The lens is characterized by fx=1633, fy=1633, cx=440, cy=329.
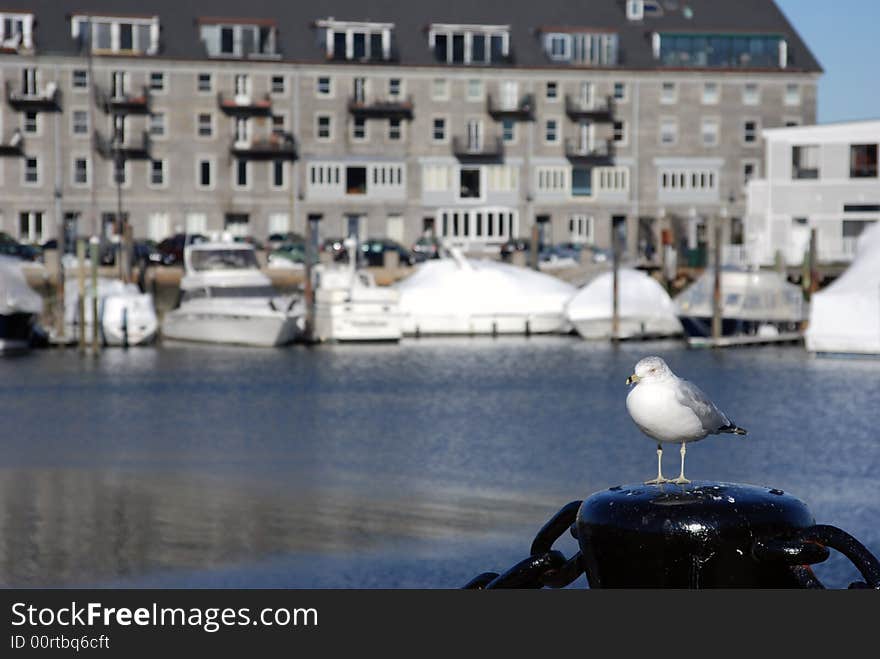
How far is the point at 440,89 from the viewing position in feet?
321

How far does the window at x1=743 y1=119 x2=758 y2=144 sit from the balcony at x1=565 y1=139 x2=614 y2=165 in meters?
8.45

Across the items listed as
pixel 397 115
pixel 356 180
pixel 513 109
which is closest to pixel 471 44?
pixel 513 109

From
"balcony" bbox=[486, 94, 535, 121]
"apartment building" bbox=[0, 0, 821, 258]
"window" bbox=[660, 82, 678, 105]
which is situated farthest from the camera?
"window" bbox=[660, 82, 678, 105]

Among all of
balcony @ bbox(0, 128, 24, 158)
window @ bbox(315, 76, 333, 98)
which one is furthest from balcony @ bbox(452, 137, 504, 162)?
balcony @ bbox(0, 128, 24, 158)

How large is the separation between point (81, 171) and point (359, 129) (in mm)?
16335

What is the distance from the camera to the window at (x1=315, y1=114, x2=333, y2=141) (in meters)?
96.3

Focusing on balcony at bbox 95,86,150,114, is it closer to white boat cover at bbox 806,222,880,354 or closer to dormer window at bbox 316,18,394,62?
dormer window at bbox 316,18,394,62

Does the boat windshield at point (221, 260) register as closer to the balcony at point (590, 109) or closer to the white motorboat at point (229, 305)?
the white motorboat at point (229, 305)

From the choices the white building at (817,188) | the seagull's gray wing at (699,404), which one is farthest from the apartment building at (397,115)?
the seagull's gray wing at (699,404)

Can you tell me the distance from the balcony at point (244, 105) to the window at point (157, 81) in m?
3.28

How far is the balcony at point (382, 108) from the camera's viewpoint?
95.8 m
